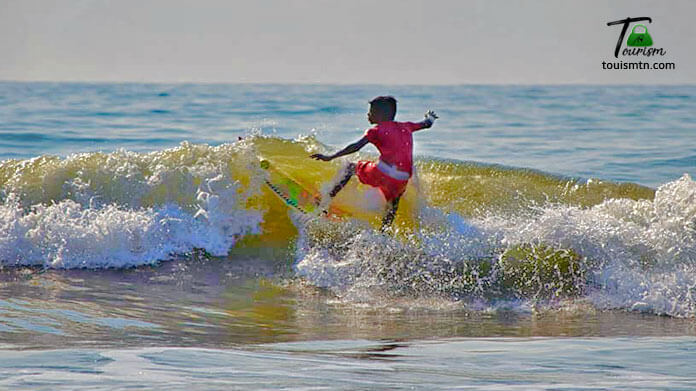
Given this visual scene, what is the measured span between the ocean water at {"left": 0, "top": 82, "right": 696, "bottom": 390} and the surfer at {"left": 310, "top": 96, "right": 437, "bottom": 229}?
0.22 meters

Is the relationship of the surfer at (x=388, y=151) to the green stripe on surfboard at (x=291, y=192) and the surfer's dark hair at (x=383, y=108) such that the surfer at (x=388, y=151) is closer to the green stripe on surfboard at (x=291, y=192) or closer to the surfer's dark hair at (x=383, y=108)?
the surfer's dark hair at (x=383, y=108)

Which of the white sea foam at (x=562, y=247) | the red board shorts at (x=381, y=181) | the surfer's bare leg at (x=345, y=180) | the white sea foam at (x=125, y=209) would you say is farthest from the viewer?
the white sea foam at (x=125, y=209)

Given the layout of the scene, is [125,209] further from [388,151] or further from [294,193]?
[388,151]

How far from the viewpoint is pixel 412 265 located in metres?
8.16

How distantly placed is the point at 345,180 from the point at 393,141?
57 centimetres

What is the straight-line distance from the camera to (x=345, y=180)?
8.62m

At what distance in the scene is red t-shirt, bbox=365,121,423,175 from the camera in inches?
328

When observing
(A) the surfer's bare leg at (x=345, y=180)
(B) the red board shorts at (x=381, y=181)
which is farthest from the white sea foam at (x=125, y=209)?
(B) the red board shorts at (x=381, y=181)

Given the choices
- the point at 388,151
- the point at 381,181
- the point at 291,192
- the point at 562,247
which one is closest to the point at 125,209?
the point at 291,192

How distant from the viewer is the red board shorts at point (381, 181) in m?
8.44

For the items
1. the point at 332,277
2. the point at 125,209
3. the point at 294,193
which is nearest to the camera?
the point at 332,277

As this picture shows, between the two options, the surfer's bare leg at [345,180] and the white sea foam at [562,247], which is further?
the surfer's bare leg at [345,180]

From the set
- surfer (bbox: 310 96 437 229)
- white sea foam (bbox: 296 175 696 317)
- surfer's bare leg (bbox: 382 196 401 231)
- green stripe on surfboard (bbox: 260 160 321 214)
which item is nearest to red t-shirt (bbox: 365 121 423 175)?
surfer (bbox: 310 96 437 229)

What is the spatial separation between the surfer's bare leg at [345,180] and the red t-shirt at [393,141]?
317 millimetres
